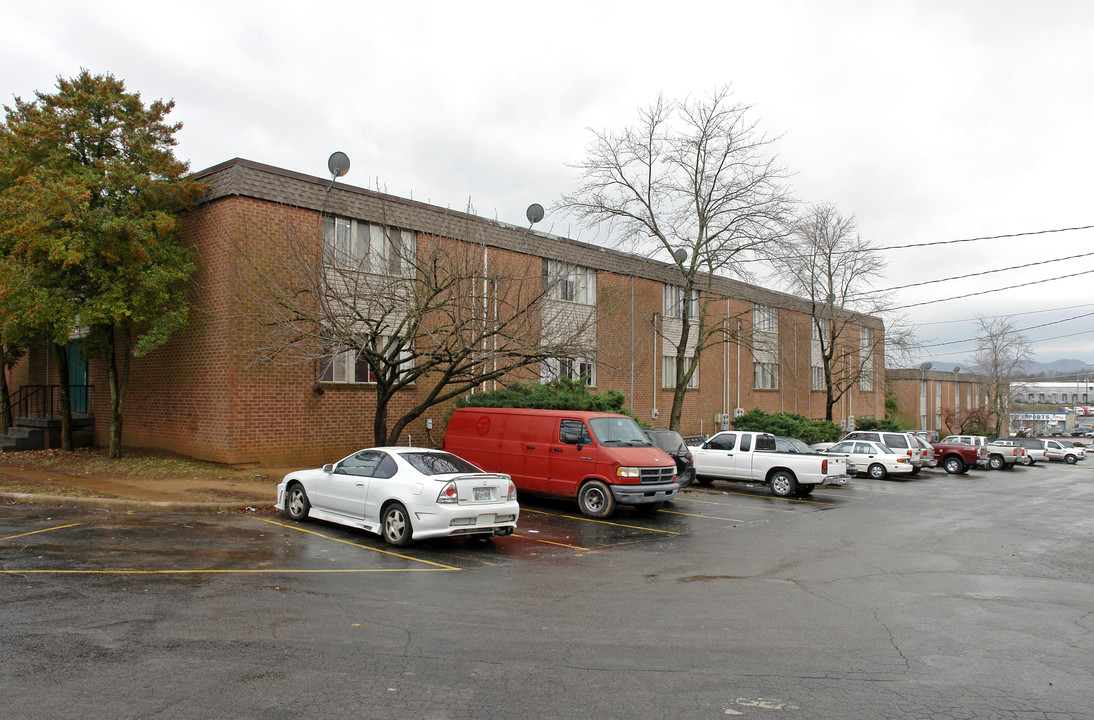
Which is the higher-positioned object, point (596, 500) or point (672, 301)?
point (672, 301)

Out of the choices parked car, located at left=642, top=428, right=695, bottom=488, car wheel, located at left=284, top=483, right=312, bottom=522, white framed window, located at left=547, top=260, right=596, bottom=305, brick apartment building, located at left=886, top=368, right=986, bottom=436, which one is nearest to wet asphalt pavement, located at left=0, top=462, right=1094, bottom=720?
car wheel, located at left=284, top=483, right=312, bottom=522

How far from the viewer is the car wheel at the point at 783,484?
19688mm

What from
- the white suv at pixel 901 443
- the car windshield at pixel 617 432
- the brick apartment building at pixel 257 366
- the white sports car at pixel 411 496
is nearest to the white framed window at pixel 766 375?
the white suv at pixel 901 443

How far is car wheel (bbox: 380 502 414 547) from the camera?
10305 mm

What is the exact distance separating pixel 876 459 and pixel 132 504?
24391mm

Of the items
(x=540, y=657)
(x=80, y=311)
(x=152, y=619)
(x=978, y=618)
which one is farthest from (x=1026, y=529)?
(x=80, y=311)

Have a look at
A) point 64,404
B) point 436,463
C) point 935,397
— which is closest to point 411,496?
point 436,463

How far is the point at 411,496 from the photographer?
10.3 m

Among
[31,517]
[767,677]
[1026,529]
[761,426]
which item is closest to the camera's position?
[767,677]

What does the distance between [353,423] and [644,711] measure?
1664 cm

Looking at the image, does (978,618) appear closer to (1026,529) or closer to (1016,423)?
(1026,529)

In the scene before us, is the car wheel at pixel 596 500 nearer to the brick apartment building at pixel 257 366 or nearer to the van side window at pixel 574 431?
the van side window at pixel 574 431

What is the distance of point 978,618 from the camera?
7.70 m

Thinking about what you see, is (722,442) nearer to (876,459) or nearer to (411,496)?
(876,459)
